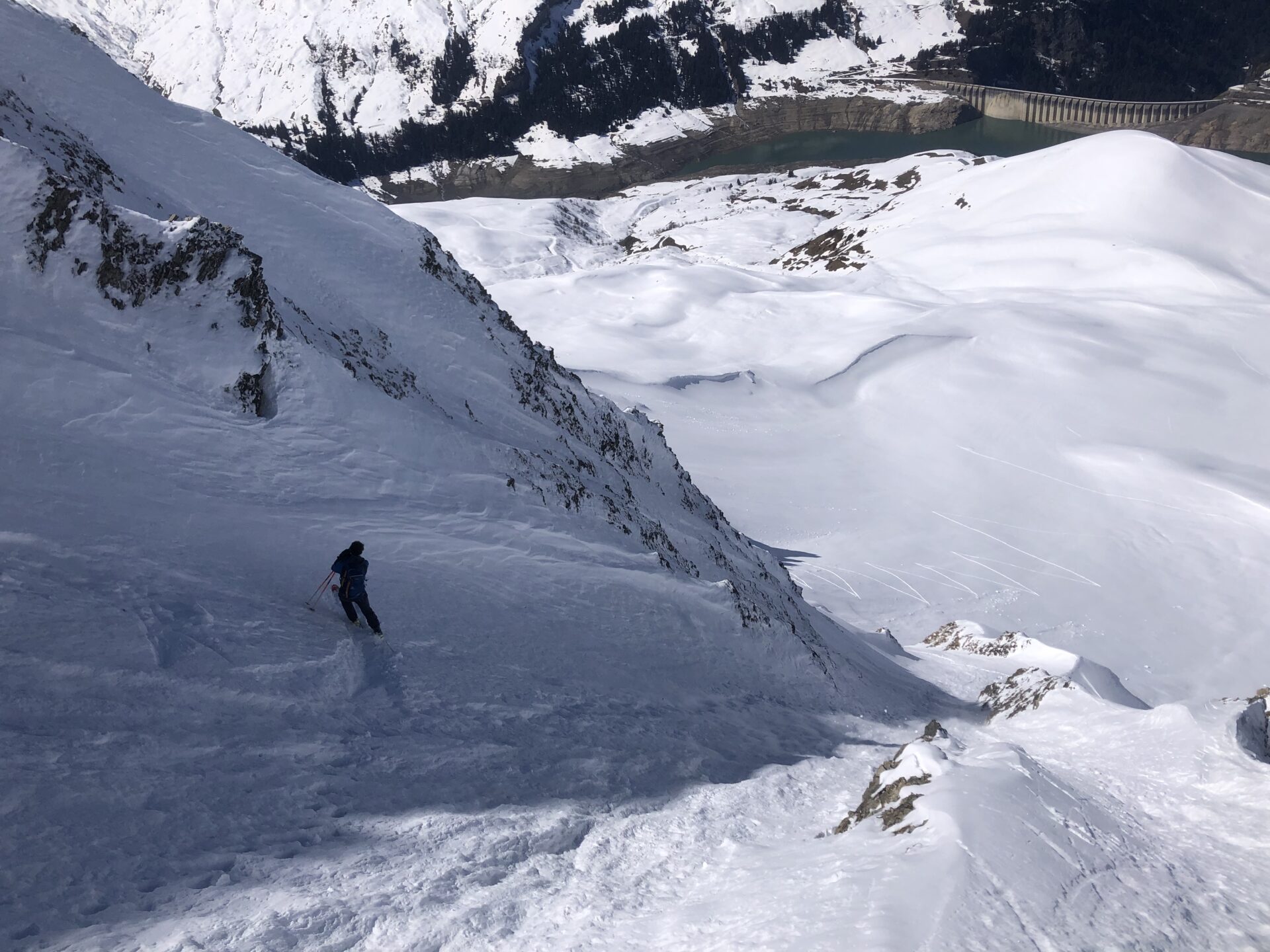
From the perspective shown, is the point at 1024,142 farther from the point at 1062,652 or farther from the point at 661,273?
the point at 1062,652

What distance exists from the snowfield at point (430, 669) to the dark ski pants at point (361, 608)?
296 millimetres

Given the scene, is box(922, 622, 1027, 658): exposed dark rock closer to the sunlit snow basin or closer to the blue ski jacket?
the sunlit snow basin

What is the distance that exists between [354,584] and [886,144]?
129 metres

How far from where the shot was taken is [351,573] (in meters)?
10.3

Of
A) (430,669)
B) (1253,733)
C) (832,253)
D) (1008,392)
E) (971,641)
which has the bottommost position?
(971,641)

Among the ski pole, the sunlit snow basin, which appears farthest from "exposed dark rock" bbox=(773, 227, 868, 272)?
the ski pole

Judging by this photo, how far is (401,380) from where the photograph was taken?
16.3 m

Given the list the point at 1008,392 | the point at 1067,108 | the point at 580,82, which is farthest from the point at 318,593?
the point at 580,82

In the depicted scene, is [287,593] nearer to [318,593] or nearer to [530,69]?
[318,593]

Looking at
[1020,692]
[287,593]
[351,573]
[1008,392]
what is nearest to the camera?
[351,573]

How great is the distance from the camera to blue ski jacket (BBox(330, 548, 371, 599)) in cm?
1026

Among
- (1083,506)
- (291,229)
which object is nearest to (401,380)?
(291,229)

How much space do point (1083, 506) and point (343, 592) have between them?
3022cm

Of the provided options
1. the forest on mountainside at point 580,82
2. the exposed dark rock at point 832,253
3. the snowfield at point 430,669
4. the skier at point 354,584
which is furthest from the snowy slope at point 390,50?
the skier at point 354,584
